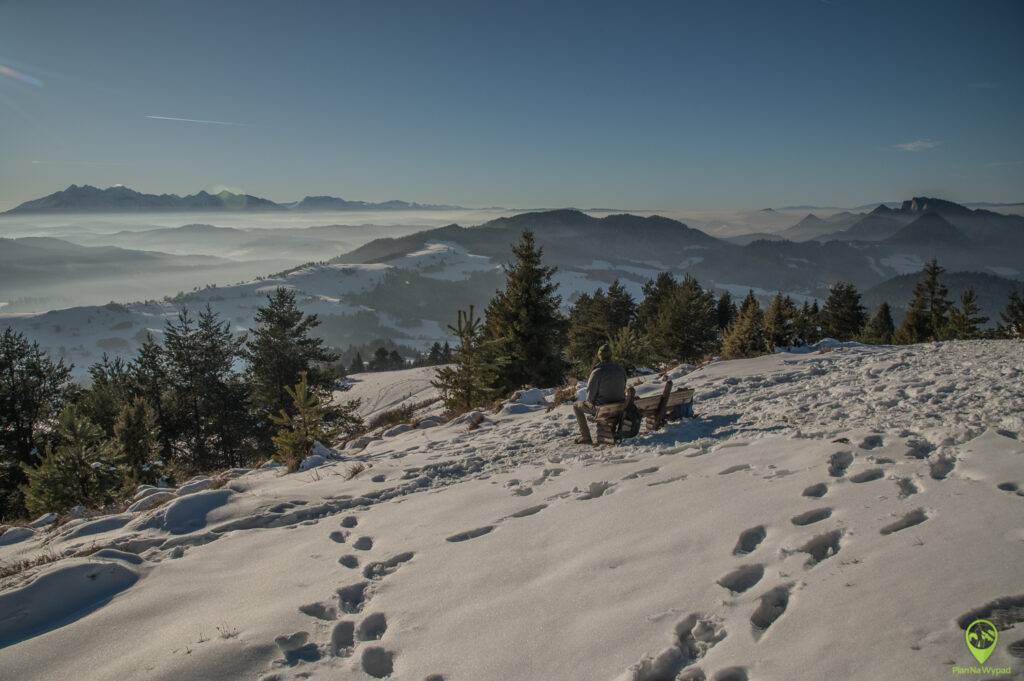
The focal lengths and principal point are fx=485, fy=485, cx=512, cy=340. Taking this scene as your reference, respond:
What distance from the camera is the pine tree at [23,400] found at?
81.5 ft

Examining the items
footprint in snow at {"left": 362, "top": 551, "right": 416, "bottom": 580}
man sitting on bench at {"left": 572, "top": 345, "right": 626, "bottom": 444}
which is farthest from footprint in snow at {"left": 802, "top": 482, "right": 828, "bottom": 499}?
man sitting on bench at {"left": 572, "top": 345, "right": 626, "bottom": 444}

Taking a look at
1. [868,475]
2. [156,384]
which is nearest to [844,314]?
[868,475]

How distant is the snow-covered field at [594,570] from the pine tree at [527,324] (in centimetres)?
1470

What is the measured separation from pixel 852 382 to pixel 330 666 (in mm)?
11888

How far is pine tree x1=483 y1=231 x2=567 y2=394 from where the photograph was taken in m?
23.0

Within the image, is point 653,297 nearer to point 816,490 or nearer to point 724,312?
point 724,312

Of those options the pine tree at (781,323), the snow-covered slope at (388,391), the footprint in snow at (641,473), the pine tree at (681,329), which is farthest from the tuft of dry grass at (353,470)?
the snow-covered slope at (388,391)

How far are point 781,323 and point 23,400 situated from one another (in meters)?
45.3

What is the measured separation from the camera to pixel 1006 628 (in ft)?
8.95

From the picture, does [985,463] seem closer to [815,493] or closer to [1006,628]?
[815,493]

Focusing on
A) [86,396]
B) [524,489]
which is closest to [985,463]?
[524,489]

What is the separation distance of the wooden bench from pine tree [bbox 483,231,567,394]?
12.7 metres

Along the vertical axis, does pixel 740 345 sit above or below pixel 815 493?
below

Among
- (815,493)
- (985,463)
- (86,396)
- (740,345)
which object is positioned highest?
(985,463)
